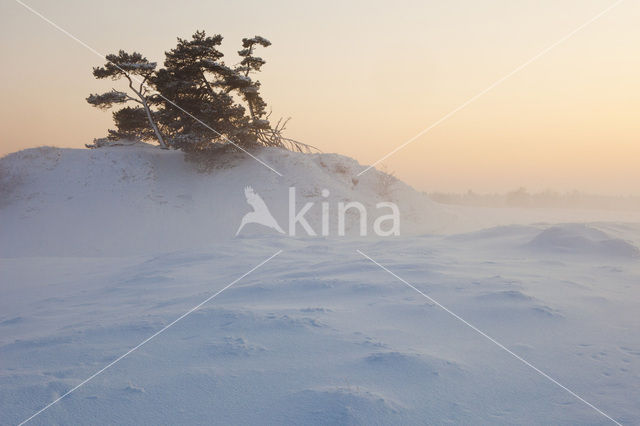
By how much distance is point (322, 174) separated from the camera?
22.3 meters

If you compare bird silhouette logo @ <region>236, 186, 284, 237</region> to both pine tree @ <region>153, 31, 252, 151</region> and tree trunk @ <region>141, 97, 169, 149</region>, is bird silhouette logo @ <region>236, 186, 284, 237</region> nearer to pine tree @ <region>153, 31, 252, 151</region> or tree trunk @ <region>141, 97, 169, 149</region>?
pine tree @ <region>153, 31, 252, 151</region>

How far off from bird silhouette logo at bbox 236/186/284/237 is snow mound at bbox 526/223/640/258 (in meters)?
12.3

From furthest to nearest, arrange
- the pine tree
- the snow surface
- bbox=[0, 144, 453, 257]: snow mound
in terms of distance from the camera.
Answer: the pine tree
bbox=[0, 144, 453, 257]: snow mound
the snow surface

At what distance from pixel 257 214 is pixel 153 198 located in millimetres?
Result: 5697

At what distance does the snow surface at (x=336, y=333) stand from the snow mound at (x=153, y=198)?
8021 mm

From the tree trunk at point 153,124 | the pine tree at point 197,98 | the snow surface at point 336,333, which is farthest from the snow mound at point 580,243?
the tree trunk at point 153,124

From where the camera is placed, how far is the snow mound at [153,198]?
16.4 metres

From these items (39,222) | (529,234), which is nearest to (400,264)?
(529,234)

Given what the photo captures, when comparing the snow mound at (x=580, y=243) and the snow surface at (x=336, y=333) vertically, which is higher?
the snow mound at (x=580, y=243)

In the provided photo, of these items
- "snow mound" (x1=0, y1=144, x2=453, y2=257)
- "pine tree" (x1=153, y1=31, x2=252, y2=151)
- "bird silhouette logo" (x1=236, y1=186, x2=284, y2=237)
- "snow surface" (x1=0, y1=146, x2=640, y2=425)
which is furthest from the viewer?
"pine tree" (x1=153, y1=31, x2=252, y2=151)

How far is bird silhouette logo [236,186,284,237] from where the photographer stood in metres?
18.0

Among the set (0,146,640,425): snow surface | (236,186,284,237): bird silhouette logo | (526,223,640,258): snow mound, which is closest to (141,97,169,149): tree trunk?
(236,186,284,237): bird silhouette logo

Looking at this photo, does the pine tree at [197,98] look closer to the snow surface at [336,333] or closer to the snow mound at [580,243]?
the snow surface at [336,333]

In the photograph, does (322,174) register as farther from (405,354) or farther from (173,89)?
(405,354)
